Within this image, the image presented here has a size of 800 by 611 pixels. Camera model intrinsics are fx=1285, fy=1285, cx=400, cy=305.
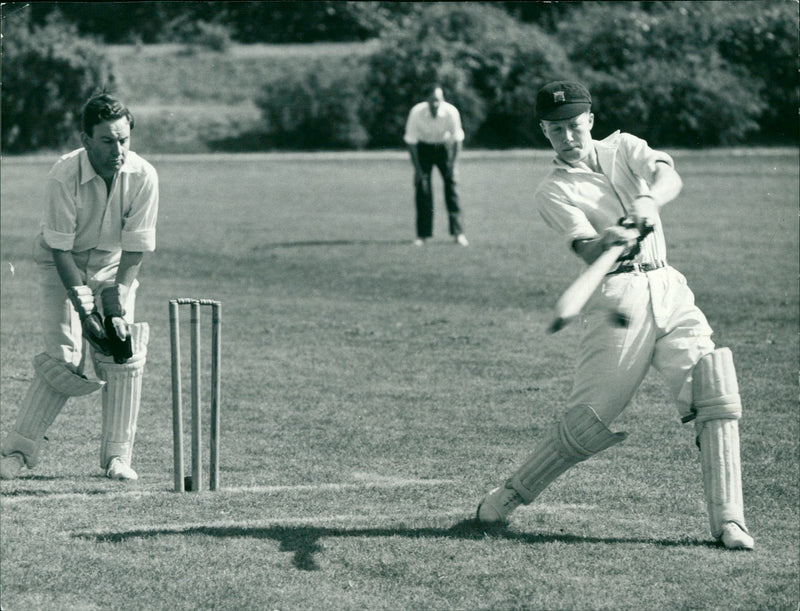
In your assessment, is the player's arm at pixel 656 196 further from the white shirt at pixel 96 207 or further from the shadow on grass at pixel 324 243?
Result: the shadow on grass at pixel 324 243

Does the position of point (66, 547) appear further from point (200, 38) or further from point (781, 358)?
point (200, 38)

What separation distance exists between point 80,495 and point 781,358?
18.8 ft

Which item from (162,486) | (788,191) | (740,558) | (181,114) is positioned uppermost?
(740,558)

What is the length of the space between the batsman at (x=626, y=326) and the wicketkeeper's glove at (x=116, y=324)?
6.98 feet

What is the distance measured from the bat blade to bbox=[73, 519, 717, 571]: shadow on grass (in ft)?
4.08

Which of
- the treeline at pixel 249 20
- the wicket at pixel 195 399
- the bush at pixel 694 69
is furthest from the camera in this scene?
the treeline at pixel 249 20

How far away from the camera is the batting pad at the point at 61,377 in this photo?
6.72 metres

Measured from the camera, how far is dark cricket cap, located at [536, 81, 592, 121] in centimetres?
550

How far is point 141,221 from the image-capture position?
6602mm

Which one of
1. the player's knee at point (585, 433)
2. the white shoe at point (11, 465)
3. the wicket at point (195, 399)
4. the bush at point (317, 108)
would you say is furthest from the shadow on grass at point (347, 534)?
the bush at point (317, 108)

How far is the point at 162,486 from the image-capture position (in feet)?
21.6

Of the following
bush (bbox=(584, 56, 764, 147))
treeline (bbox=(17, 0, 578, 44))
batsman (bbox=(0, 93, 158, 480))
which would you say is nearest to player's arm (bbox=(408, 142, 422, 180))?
batsman (bbox=(0, 93, 158, 480))

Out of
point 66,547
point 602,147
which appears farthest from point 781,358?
point 66,547

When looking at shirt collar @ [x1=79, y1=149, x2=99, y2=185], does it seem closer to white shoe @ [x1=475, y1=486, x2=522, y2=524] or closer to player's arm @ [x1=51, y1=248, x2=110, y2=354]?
player's arm @ [x1=51, y1=248, x2=110, y2=354]
